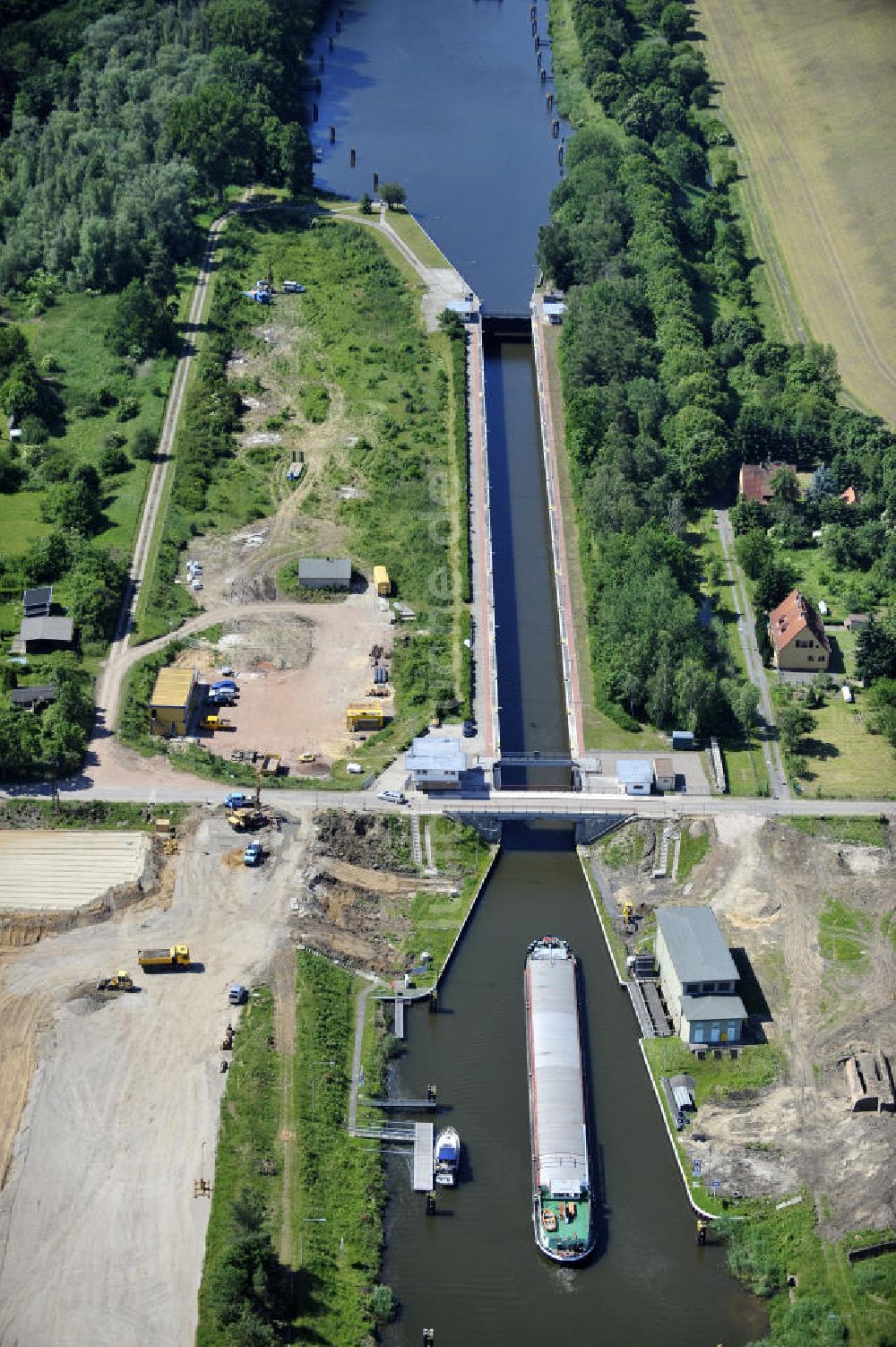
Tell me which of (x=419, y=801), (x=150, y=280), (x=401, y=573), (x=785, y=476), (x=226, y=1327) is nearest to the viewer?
(x=226, y=1327)

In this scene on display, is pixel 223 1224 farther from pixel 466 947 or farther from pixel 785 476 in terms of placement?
pixel 785 476

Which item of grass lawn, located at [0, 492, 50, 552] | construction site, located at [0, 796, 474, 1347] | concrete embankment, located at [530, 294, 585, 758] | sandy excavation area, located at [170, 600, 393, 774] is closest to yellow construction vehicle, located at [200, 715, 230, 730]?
sandy excavation area, located at [170, 600, 393, 774]

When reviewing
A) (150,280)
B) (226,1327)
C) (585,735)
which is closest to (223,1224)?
(226,1327)

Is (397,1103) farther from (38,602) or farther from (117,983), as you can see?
(38,602)

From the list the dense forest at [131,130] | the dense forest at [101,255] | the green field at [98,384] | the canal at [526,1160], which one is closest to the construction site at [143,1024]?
the canal at [526,1160]

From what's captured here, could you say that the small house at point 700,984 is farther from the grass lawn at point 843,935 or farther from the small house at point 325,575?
the small house at point 325,575

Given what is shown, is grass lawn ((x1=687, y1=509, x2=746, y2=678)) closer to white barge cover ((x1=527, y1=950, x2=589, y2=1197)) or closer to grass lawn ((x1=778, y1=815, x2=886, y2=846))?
grass lawn ((x1=778, y1=815, x2=886, y2=846))
